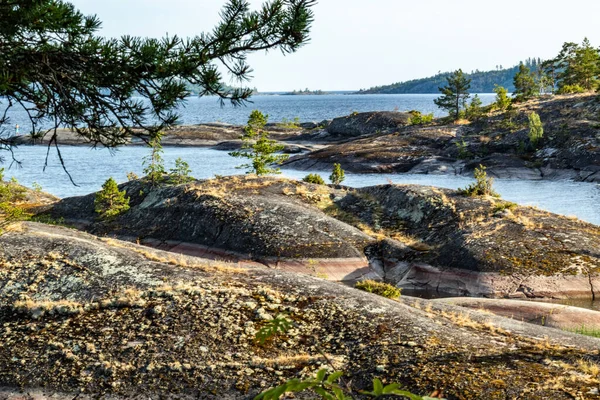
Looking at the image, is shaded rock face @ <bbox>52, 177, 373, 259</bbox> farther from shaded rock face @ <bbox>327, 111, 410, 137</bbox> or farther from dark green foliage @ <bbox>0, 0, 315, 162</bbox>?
shaded rock face @ <bbox>327, 111, 410, 137</bbox>

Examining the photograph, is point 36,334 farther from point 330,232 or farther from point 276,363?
point 330,232

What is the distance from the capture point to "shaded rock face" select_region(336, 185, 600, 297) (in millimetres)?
28953

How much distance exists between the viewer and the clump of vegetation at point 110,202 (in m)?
40.8

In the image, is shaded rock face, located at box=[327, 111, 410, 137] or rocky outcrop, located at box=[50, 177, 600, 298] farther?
shaded rock face, located at box=[327, 111, 410, 137]

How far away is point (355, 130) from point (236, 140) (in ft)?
71.4

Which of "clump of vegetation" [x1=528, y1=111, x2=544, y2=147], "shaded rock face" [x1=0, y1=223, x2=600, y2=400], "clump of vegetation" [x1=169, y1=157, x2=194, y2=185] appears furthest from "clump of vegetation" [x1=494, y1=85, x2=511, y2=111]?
"shaded rock face" [x1=0, y1=223, x2=600, y2=400]

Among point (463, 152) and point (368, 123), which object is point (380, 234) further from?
point (368, 123)

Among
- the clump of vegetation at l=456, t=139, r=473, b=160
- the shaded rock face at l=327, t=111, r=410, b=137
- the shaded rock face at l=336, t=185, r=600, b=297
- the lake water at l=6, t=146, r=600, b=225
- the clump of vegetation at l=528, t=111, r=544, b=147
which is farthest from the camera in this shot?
the shaded rock face at l=327, t=111, r=410, b=137

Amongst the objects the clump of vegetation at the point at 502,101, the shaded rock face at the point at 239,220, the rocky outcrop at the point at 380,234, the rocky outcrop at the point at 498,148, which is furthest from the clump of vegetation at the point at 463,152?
the shaded rock face at the point at 239,220

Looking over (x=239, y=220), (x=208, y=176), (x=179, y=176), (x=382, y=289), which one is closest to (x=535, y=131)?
(x=208, y=176)

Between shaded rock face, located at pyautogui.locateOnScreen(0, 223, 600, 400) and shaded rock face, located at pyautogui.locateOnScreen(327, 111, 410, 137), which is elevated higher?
shaded rock face, located at pyautogui.locateOnScreen(327, 111, 410, 137)

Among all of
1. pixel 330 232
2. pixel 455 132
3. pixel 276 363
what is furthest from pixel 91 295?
pixel 455 132

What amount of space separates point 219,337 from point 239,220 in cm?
2120

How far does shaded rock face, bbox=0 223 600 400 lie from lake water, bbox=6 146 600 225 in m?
19.3
